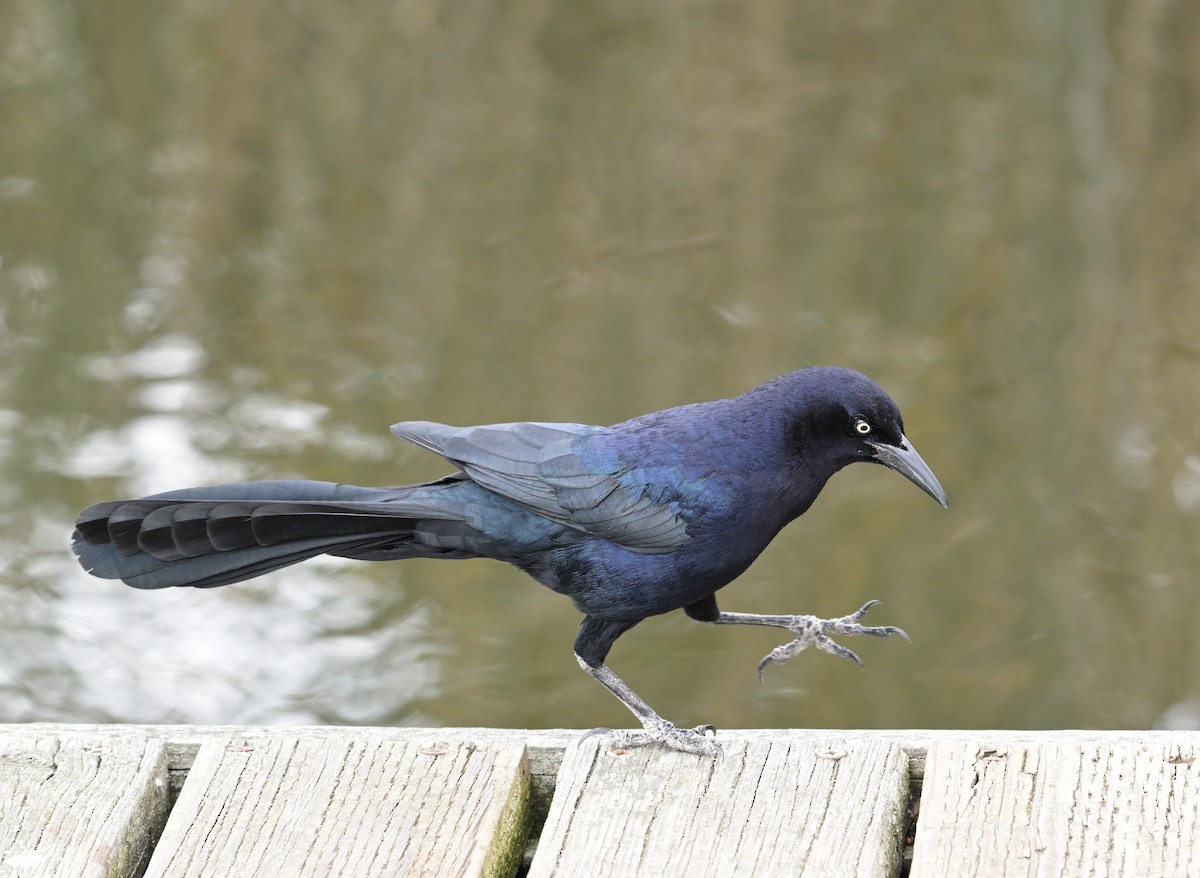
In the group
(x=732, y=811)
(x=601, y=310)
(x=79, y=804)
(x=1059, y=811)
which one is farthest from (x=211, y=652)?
(x=1059, y=811)

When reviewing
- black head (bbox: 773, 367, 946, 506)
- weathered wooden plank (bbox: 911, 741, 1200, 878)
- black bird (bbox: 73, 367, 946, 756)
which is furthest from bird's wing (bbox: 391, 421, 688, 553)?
weathered wooden plank (bbox: 911, 741, 1200, 878)

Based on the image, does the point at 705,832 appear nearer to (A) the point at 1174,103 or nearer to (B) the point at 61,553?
(B) the point at 61,553

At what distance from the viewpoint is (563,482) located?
3.06m

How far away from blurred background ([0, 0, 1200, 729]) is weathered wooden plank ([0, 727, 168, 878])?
2.66 metres

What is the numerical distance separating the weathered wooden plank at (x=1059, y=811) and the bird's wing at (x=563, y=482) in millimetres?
680

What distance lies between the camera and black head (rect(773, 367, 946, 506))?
3.02 metres

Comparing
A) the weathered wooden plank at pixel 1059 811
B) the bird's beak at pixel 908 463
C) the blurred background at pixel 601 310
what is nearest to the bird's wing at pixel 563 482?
the bird's beak at pixel 908 463

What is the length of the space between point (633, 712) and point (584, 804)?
1.43ft

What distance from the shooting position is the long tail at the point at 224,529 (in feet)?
9.34

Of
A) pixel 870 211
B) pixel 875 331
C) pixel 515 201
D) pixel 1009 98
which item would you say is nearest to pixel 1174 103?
pixel 1009 98

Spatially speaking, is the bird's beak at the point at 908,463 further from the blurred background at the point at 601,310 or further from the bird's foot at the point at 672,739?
the blurred background at the point at 601,310

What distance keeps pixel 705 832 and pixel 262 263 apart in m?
5.21

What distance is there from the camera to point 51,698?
5367mm

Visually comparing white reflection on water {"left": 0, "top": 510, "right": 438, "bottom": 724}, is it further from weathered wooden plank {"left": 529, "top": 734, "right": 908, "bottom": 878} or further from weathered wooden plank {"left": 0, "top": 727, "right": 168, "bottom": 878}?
weathered wooden plank {"left": 529, "top": 734, "right": 908, "bottom": 878}
